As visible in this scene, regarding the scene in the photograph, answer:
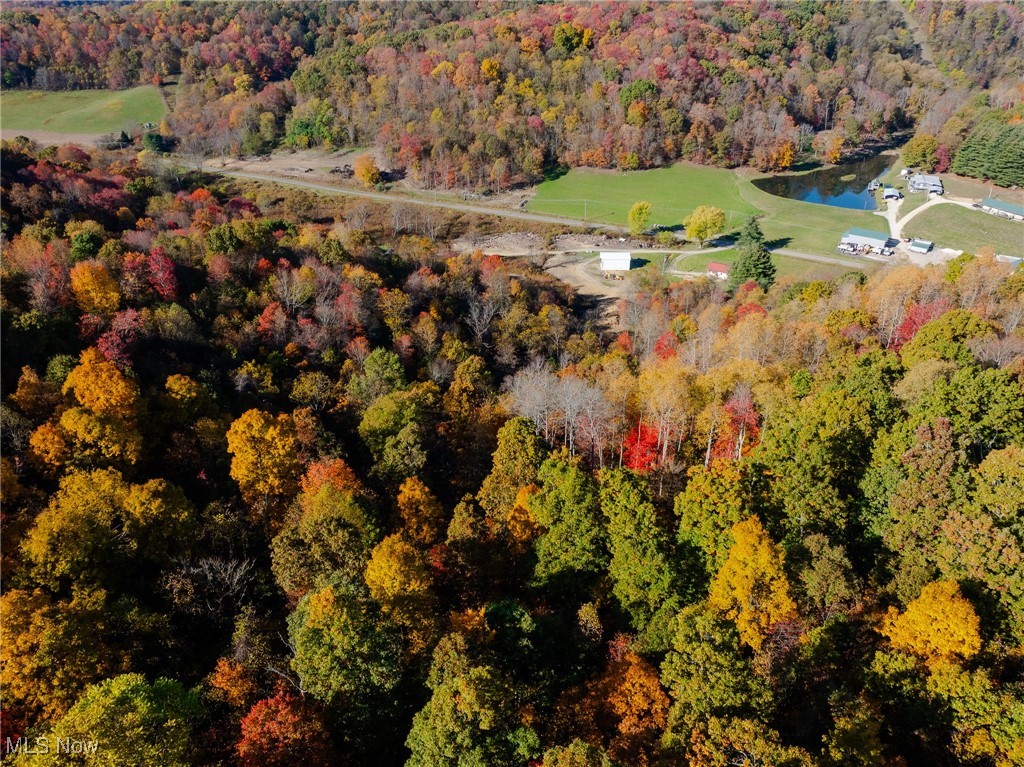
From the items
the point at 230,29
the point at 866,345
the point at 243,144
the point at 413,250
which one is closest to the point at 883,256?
the point at 866,345

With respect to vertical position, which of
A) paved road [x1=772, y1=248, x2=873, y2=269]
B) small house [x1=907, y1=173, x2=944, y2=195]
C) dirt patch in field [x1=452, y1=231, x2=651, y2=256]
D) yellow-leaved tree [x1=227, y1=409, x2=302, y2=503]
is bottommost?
dirt patch in field [x1=452, y1=231, x2=651, y2=256]

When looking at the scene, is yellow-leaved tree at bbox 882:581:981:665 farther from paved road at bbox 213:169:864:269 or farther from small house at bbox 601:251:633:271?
paved road at bbox 213:169:864:269

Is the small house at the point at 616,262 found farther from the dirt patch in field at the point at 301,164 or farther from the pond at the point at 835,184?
the dirt patch in field at the point at 301,164

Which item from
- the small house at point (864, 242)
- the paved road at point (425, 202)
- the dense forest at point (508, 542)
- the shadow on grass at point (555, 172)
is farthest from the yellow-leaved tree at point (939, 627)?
the shadow on grass at point (555, 172)

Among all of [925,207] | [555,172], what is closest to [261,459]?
[555,172]

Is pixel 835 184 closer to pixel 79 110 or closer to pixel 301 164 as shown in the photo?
pixel 301 164

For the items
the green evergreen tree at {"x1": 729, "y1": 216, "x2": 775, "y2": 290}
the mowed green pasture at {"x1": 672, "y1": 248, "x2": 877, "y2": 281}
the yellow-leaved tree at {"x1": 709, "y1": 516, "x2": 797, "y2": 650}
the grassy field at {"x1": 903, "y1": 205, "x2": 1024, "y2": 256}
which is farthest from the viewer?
the grassy field at {"x1": 903, "y1": 205, "x2": 1024, "y2": 256}

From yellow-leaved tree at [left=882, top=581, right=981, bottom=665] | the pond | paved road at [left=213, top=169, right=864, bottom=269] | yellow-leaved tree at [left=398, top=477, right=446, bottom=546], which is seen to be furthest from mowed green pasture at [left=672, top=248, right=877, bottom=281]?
yellow-leaved tree at [left=882, top=581, right=981, bottom=665]
